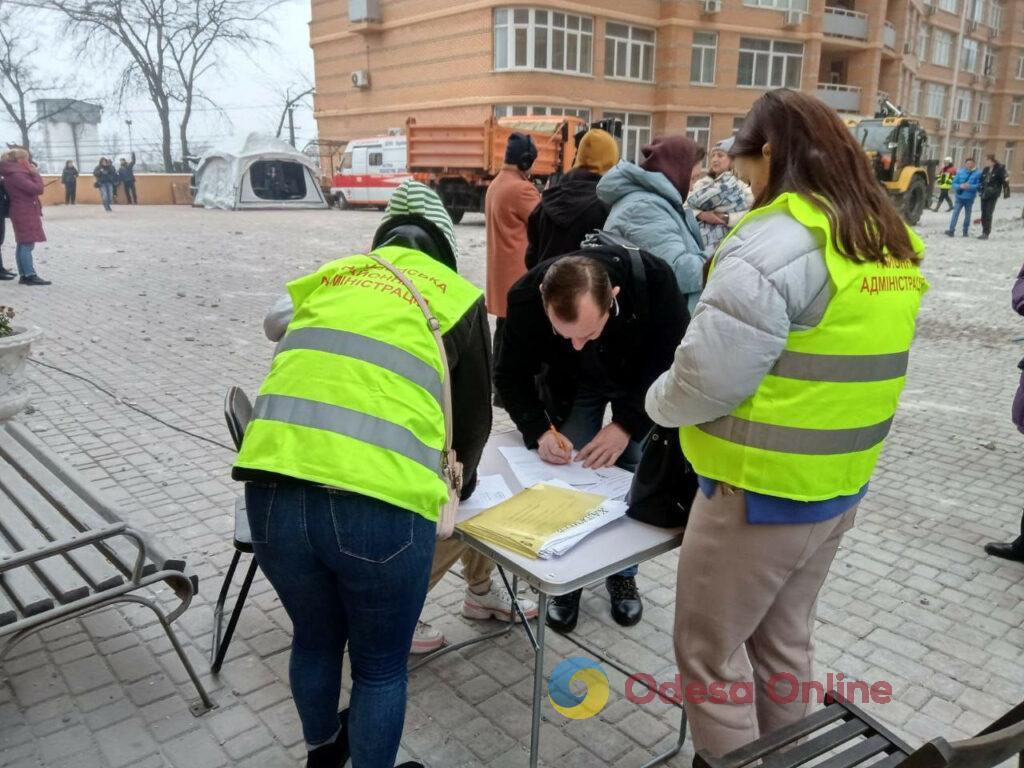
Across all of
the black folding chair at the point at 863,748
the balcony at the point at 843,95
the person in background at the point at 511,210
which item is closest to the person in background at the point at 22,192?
the person in background at the point at 511,210

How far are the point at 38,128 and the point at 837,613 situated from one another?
45453 millimetres

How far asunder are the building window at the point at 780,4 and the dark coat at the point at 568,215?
32.2 meters

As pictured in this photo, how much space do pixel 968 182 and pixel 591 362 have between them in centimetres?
1755

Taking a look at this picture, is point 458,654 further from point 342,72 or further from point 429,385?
point 342,72

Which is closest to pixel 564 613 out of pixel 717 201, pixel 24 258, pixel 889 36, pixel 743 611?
pixel 743 611

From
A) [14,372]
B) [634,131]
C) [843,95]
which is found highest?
[843,95]

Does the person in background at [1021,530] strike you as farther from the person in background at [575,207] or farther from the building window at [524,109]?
the building window at [524,109]

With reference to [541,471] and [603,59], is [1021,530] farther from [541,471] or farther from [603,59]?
[603,59]

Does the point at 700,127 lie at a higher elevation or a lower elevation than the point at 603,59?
lower

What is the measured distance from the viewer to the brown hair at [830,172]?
1636 millimetres

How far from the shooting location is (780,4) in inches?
1276

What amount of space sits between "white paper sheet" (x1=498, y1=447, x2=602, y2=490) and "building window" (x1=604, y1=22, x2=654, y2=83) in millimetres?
29513

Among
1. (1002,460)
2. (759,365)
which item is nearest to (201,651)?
(759,365)

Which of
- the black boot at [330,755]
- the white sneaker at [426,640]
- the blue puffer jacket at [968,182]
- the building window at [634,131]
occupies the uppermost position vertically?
the building window at [634,131]
